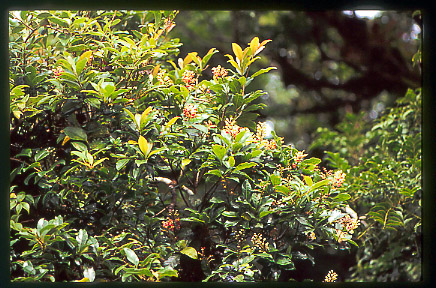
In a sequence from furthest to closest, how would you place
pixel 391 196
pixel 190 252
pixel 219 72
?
pixel 391 196 → pixel 219 72 → pixel 190 252

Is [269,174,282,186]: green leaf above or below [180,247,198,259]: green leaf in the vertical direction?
above

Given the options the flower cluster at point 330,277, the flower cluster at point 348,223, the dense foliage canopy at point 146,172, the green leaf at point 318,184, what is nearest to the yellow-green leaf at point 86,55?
the dense foliage canopy at point 146,172

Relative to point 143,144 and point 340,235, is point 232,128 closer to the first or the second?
point 143,144

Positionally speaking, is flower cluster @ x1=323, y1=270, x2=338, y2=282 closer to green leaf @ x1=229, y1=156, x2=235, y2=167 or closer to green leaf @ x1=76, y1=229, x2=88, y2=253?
green leaf @ x1=229, y1=156, x2=235, y2=167

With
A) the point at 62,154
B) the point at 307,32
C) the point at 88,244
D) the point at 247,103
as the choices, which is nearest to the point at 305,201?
the point at 247,103

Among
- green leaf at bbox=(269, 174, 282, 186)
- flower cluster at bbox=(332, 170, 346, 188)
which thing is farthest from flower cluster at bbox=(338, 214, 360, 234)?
green leaf at bbox=(269, 174, 282, 186)

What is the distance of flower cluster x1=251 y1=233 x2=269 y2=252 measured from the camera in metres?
1.69

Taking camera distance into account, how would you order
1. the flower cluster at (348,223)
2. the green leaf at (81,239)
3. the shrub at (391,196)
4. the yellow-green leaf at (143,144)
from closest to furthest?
the yellow-green leaf at (143,144)
the green leaf at (81,239)
the flower cluster at (348,223)
the shrub at (391,196)

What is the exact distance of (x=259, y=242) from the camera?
169 centimetres

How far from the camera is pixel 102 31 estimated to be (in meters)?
1.76

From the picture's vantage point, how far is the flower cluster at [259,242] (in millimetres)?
1687

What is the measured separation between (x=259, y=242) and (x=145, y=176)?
613mm

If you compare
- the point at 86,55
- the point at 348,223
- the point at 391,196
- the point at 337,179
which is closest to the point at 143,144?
the point at 86,55

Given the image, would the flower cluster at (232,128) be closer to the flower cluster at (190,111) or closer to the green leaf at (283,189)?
the flower cluster at (190,111)
